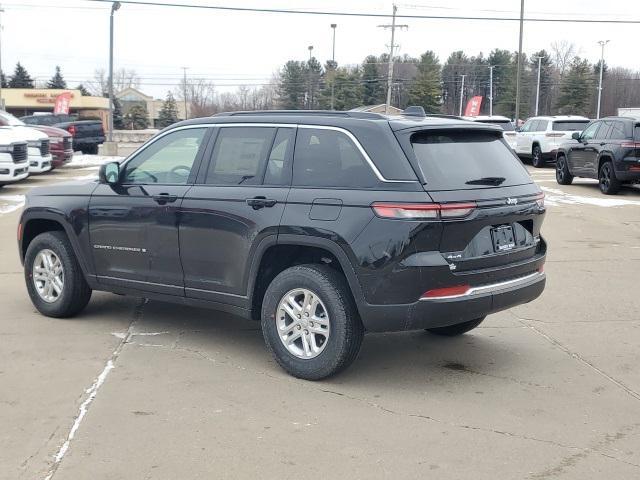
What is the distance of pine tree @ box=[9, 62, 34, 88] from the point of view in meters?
95.1

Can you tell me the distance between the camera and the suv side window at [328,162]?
4879 mm

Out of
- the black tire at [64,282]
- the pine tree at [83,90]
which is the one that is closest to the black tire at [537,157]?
the black tire at [64,282]

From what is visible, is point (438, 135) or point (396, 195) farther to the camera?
point (438, 135)

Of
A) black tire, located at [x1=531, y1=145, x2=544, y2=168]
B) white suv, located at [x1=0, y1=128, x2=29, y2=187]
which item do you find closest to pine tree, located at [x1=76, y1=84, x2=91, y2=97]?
black tire, located at [x1=531, y1=145, x2=544, y2=168]

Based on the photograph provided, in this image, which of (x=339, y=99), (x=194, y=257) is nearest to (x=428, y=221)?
(x=194, y=257)

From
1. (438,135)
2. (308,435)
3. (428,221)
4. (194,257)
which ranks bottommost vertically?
(308,435)

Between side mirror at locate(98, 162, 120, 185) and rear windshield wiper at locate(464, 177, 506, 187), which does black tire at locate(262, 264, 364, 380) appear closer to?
rear windshield wiper at locate(464, 177, 506, 187)

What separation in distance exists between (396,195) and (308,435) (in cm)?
155

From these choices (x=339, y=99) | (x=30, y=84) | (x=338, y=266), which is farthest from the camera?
(x=30, y=84)

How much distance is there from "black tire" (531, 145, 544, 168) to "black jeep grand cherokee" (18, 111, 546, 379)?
66.0ft

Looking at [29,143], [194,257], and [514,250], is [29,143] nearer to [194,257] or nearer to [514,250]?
[194,257]

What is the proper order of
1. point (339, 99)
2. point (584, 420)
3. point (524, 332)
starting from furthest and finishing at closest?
point (339, 99), point (524, 332), point (584, 420)

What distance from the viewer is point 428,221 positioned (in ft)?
15.0

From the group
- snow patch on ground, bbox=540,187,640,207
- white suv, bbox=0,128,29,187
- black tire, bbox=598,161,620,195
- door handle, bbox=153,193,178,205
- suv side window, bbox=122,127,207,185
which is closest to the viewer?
door handle, bbox=153,193,178,205
